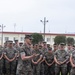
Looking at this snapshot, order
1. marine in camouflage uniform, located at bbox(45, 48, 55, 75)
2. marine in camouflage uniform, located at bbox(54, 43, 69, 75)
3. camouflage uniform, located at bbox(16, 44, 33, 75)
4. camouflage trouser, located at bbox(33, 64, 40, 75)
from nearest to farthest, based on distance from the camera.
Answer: camouflage uniform, located at bbox(16, 44, 33, 75) → marine in camouflage uniform, located at bbox(54, 43, 69, 75) → camouflage trouser, located at bbox(33, 64, 40, 75) → marine in camouflage uniform, located at bbox(45, 48, 55, 75)

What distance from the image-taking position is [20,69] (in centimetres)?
844

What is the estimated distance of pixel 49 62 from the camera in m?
12.6

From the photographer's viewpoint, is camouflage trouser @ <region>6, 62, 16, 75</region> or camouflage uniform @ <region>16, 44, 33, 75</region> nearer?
camouflage uniform @ <region>16, 44, 33, 75</region>

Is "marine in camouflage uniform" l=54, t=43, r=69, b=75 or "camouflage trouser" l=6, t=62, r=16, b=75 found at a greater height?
"marine in camouflage uniform" l=54, t=43, r=69, b=75

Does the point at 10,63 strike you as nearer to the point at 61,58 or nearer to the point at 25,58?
the point at 61,58

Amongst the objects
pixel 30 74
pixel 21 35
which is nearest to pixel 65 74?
pixel 30 74

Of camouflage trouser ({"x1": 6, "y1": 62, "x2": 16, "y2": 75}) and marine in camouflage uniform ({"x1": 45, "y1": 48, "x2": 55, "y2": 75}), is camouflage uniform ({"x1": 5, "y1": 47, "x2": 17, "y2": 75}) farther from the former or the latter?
marine in camouflage uniform ({"x1": 45, "y1": 48, "x2": 55, "y2": 75})

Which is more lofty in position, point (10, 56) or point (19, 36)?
point (19, 36)

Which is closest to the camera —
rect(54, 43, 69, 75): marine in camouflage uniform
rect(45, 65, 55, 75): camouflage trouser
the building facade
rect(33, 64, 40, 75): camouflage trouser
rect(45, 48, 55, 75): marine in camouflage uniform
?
Answer: rect(54, 43, 69, 75): marine in camouflage uniform

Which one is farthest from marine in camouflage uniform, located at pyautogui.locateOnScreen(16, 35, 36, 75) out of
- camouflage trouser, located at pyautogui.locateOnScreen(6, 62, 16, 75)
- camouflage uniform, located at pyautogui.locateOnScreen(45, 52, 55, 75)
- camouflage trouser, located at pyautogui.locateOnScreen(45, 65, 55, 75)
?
camouflage trouser, located at pyautogui.locateOnScreen(45, 65, 55, 75)

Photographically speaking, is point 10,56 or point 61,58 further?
point 10,56

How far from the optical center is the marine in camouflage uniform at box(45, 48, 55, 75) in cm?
1242

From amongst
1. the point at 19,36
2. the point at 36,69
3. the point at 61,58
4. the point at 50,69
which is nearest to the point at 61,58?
the point at 61,58

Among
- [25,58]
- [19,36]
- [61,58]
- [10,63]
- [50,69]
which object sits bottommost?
[50,69]
